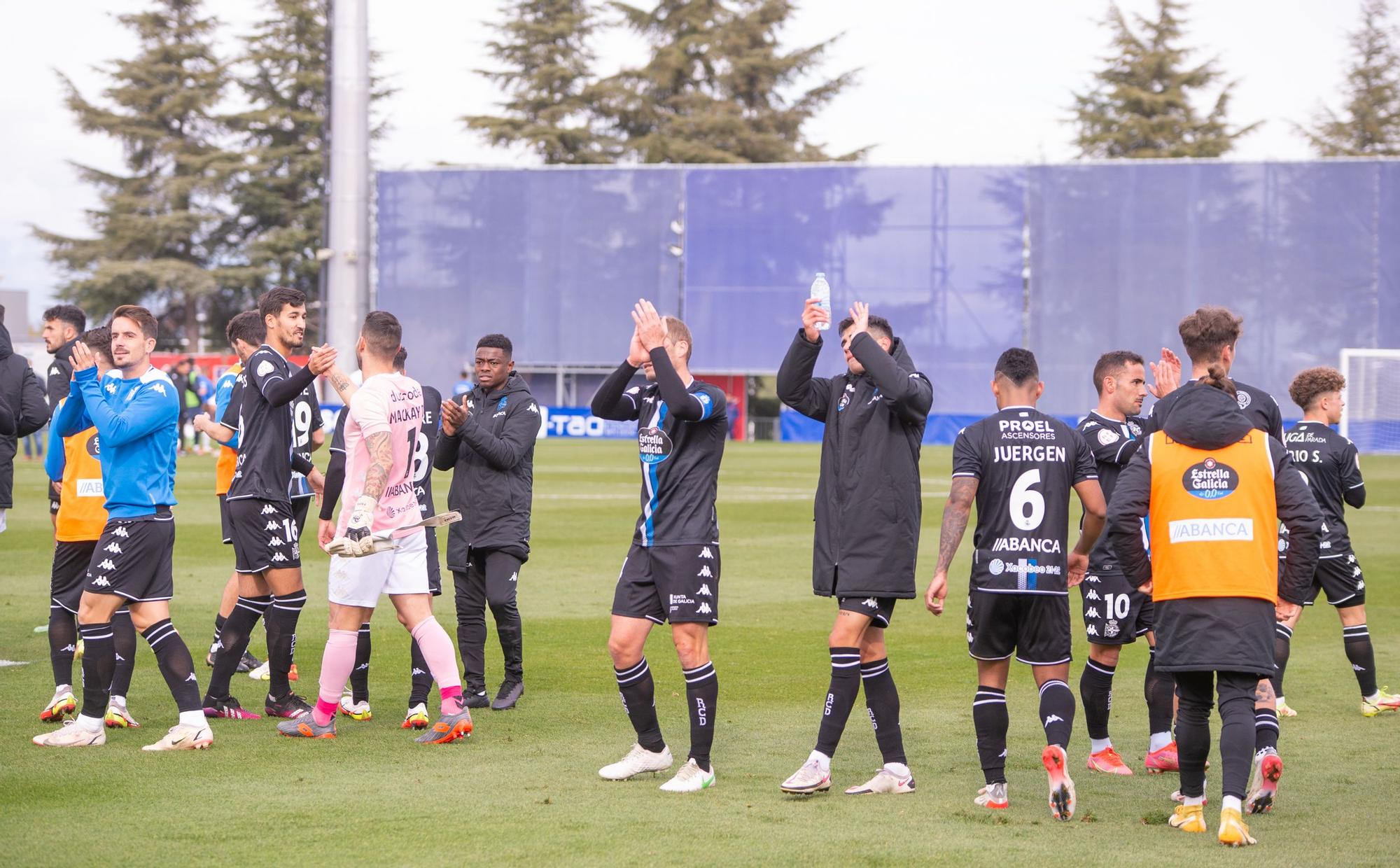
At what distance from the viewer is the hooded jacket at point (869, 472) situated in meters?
6.58

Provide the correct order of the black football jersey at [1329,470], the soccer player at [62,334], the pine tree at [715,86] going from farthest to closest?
the pine tree at [715,86] → the soccer player at [62,334] → the black football jersey at [1329,470]

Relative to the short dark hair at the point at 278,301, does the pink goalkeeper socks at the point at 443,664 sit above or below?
below

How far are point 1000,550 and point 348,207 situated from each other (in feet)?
160

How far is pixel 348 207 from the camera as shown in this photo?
52.5 m

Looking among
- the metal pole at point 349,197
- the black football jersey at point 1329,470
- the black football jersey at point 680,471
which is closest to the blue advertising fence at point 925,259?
the metal pole at point 349,197

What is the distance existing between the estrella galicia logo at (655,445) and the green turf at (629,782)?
153 centimetres

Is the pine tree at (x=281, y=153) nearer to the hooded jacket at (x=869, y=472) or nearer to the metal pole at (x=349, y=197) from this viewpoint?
the metal pole at (x=349, y=197)

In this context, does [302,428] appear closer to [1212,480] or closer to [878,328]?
[878,328]

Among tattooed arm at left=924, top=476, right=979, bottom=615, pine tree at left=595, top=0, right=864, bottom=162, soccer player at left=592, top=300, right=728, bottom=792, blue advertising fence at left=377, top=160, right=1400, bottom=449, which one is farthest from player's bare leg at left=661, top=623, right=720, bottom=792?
pine tree at left=595, top=0, right=864, bottom=162

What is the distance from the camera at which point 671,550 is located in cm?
687

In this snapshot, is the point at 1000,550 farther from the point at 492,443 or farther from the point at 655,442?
the point at 492,443

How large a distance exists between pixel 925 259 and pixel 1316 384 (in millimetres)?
45906

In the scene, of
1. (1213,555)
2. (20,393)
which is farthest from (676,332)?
(20,393)

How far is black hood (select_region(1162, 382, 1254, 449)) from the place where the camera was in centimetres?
606
